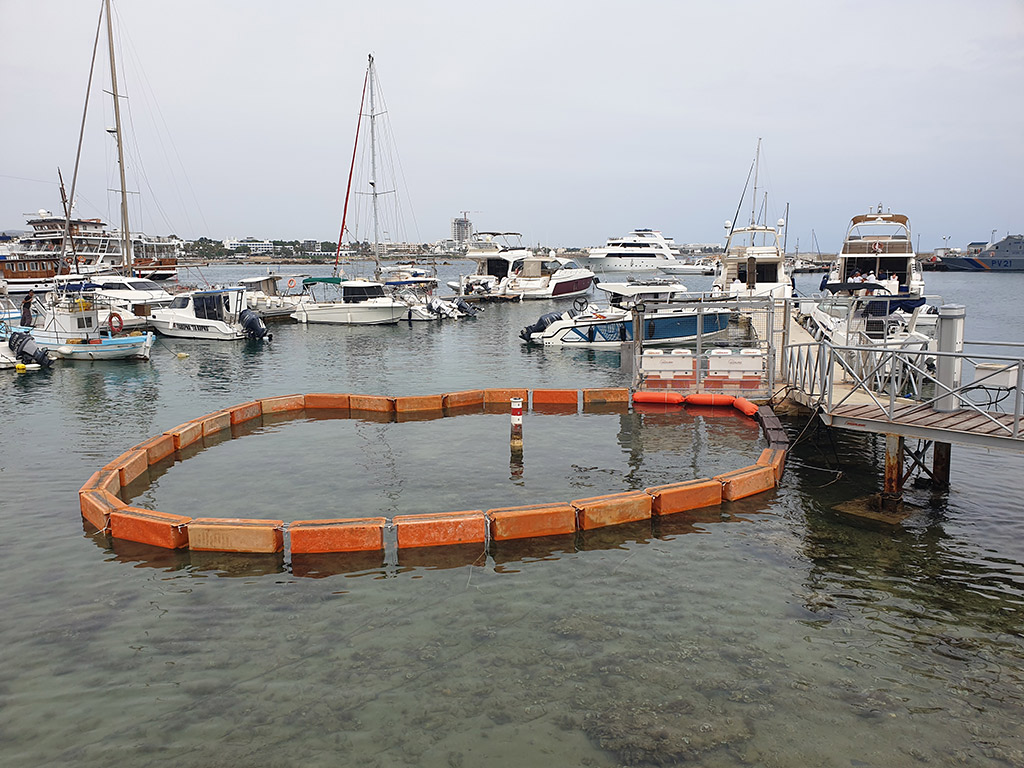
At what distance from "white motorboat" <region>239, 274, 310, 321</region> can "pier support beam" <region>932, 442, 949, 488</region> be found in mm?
40374

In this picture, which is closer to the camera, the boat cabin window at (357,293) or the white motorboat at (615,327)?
the white motorboat at (615,327)

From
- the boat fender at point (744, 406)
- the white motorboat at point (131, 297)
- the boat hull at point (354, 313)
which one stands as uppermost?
the white motorboat at point (131, 297)

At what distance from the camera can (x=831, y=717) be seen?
640 cm

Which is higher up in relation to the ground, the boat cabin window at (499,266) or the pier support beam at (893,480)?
the boat cabin window at (499,266)

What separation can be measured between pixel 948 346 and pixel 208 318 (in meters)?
35.8

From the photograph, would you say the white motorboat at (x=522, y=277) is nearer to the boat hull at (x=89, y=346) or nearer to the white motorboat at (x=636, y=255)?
the boat hull at (x=89, y=346)

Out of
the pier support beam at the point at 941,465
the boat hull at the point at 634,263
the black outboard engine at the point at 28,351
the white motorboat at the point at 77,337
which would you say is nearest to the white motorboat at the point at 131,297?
the white motorboat at the point at 77,337

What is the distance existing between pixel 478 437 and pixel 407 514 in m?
5.17

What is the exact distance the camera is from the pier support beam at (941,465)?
12422 millimetres

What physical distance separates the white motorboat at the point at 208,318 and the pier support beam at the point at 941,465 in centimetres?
3263

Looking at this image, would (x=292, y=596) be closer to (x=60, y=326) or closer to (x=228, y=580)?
(x=228, y=580)

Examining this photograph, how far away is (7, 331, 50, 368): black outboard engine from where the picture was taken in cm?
2630

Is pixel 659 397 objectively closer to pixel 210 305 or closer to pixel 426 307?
pixel 210 305

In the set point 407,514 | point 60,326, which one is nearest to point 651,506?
point 407,514
